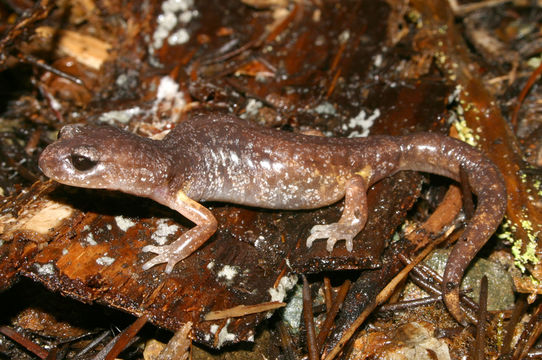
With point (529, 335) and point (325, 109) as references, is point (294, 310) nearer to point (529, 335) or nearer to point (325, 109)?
point (529, 335)

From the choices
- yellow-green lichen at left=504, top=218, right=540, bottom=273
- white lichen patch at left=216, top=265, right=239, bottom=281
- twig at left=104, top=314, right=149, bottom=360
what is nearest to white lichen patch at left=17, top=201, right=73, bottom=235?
twig at left=104, top=314, right=149, bottom=360

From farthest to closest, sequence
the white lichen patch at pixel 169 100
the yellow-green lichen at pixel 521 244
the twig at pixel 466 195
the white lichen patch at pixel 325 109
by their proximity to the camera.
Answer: the white lichen patch at pixel 169 100, the white lichen patch at pixel 325 109, the twig at pixel 466 195, the yellow-green lichen at pixel 521 244

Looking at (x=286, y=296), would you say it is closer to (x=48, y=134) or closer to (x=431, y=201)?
(x=431, y=201)

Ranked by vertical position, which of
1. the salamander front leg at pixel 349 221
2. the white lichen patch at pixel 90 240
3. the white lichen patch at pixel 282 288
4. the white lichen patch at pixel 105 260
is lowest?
the white lichen patch at pixel 105 260

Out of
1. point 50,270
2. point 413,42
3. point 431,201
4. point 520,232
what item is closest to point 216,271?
point 50,270

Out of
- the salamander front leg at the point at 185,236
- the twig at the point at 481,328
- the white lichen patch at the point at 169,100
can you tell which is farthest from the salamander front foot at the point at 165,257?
the twig at the point at 481,328

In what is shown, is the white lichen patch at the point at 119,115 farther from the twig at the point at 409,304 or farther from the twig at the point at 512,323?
the twig at the point at 512,323

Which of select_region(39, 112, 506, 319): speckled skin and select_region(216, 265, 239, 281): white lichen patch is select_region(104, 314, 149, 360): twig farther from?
select_region(216, 265, 239, 281): white lichen patch
